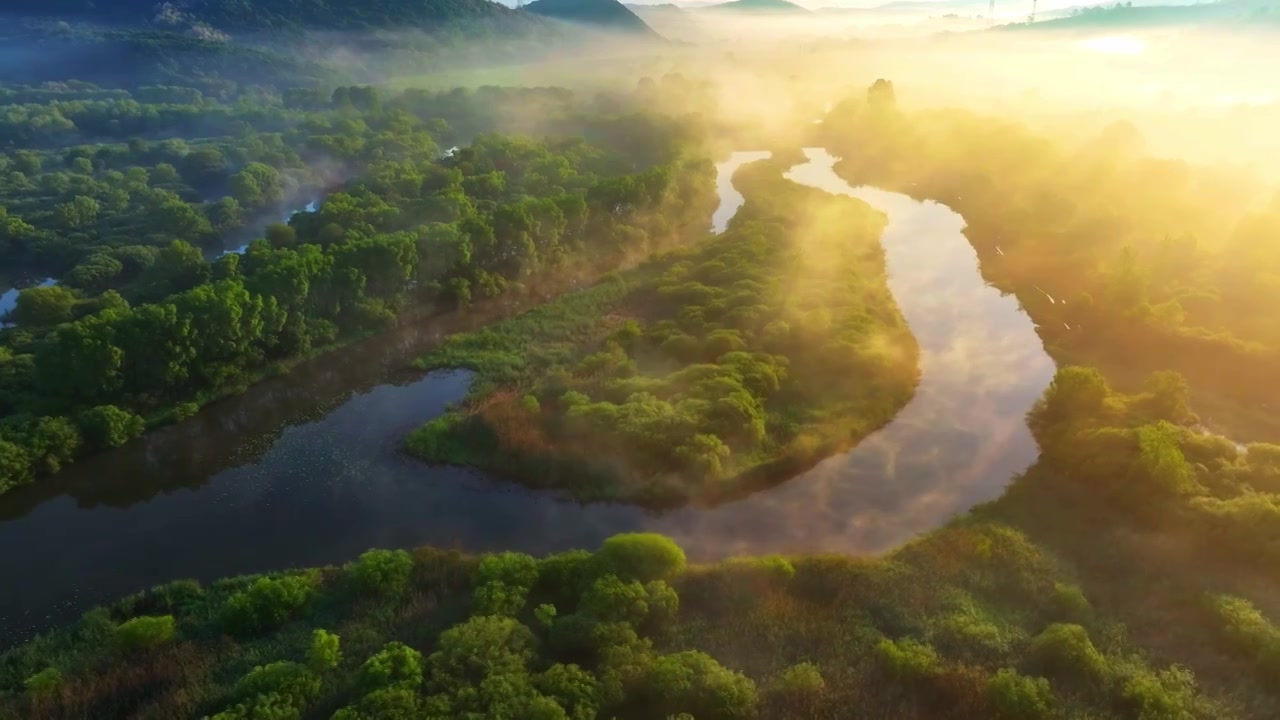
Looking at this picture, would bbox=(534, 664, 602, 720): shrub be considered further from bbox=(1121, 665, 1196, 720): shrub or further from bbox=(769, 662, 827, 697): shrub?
bbox=(1121, 665, 1196, 720): shrub

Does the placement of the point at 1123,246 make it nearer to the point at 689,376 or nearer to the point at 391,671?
the point at 689,376

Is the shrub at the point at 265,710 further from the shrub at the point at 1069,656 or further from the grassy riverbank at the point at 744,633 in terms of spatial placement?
the shrub at the point at 1069,656

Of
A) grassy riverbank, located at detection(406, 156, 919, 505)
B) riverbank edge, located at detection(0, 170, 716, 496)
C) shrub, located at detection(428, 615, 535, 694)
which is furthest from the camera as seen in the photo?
riverbank edge, located at detection(0, 170, 716, 496)

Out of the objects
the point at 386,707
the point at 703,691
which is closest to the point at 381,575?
the point at 386,707

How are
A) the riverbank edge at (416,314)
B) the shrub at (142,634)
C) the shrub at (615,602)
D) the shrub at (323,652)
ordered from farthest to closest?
the riverbank edge at (416,314) < the shrub at (615,602) < the shrub at (142,634) < the shrub at (323,652)

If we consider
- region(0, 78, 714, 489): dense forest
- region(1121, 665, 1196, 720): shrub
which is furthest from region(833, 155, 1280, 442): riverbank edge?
region(0, 78, 714, 489): dense forest

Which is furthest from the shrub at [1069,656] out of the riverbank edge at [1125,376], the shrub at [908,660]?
the riverbank edge at [1125,376]

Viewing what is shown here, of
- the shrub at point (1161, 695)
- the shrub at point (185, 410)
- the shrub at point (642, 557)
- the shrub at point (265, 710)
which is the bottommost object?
the shrub at point (265, 710)
